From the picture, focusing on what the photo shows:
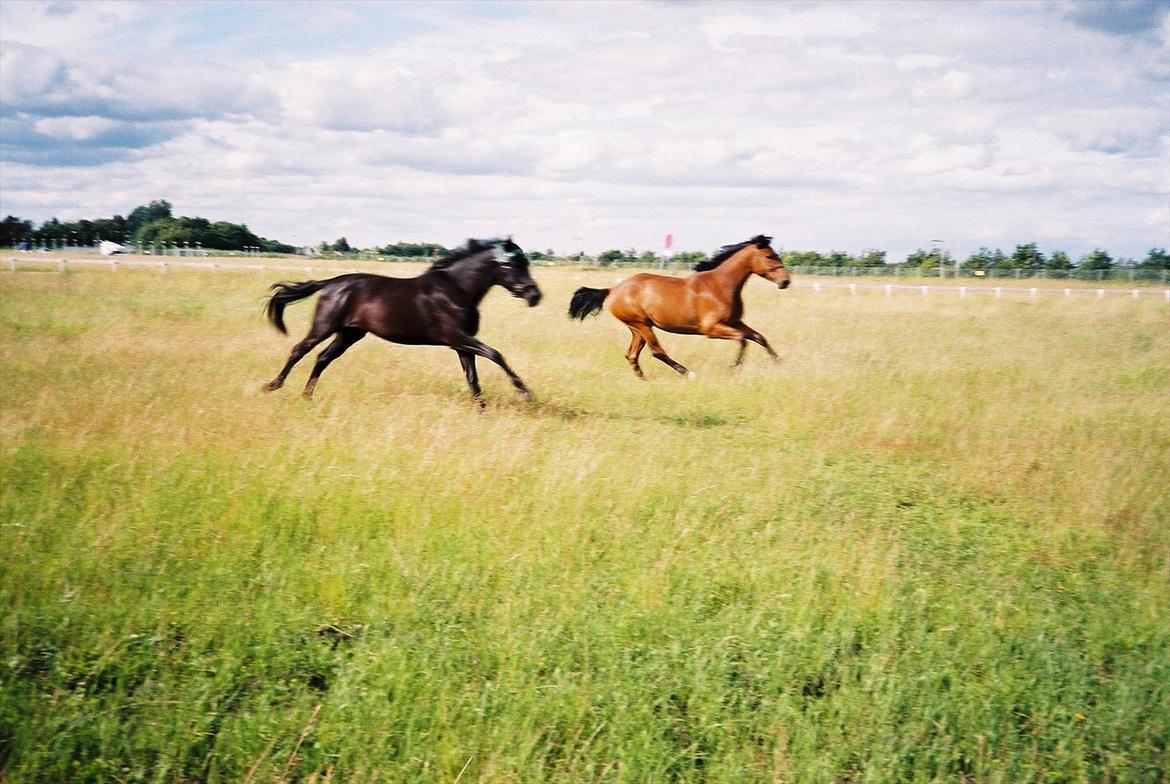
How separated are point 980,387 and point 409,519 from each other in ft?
35.1

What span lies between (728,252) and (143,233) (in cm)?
10268

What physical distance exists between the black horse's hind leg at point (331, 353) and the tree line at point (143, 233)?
7437cm

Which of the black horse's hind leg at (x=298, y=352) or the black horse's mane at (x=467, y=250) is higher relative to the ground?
the black horse's mane at (x=467, y=250)

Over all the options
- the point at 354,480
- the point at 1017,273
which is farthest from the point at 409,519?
the point at 1017,273

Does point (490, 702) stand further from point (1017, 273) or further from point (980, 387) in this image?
point (1017, 273)

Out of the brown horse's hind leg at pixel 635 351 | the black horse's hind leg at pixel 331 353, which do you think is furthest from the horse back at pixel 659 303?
the black horse's hind leg at pixel 331 353

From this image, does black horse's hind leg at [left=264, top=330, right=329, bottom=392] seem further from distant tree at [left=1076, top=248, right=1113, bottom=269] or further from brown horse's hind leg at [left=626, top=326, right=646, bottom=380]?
distant tree at [left=1076, top=248, right=1113, bottom=269]

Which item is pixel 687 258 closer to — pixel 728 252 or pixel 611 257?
pixel 611 257

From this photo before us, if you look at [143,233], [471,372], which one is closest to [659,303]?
[471,372]

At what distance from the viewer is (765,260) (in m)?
13.2

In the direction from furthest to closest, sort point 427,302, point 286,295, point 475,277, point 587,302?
point 587,302
point 286,295
point 475,277
point 427,302

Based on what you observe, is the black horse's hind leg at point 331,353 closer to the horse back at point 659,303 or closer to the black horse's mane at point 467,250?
the black horse's mane at point 467,250

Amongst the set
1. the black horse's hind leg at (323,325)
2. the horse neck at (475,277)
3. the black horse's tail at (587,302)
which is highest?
the horse neck at (475,277)

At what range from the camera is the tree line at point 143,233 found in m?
81.0
